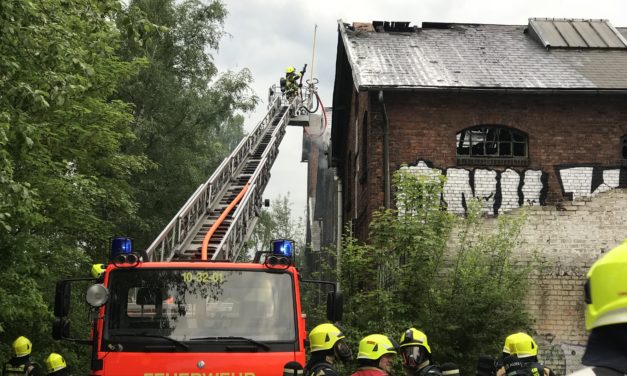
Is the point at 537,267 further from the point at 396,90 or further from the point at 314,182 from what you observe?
the point at 314,182

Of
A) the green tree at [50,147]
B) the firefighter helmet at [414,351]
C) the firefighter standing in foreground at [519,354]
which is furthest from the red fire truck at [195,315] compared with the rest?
the firefighter standing in foreground at [519,354]

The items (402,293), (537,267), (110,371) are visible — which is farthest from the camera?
(537,267)

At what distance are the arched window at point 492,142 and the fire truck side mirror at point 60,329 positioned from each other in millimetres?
9104

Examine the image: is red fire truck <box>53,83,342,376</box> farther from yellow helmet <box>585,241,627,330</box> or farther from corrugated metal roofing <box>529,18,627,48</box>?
corrugated metal roofing <box>529,18,627,48</box>

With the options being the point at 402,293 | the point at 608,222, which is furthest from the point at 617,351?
the point at 608,222

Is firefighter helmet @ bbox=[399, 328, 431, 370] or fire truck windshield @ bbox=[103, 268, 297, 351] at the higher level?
fire truck windshield @ bbox=[103, 268, 297, 351]

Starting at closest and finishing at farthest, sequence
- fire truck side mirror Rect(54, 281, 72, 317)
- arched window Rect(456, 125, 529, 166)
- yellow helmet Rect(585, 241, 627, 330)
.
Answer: yellow helmet Rect(585, 241, 627, 330) < fire truck side mirror Rect(54, 281, 72, 317) < arched window Rect(456, 125, 529, 166)

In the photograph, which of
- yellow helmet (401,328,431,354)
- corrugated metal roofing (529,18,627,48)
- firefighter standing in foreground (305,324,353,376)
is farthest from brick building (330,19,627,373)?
firefighter standing in foreground (305,324,353,376)

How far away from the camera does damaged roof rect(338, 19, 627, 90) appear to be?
551 inches

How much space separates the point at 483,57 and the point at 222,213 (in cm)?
616

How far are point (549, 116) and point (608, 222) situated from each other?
223 centimetres

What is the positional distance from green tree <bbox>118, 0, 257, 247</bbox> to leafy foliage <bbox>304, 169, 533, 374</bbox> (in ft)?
37.1

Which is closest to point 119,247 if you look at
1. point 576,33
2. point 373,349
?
point 373,349

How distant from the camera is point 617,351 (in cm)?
167
